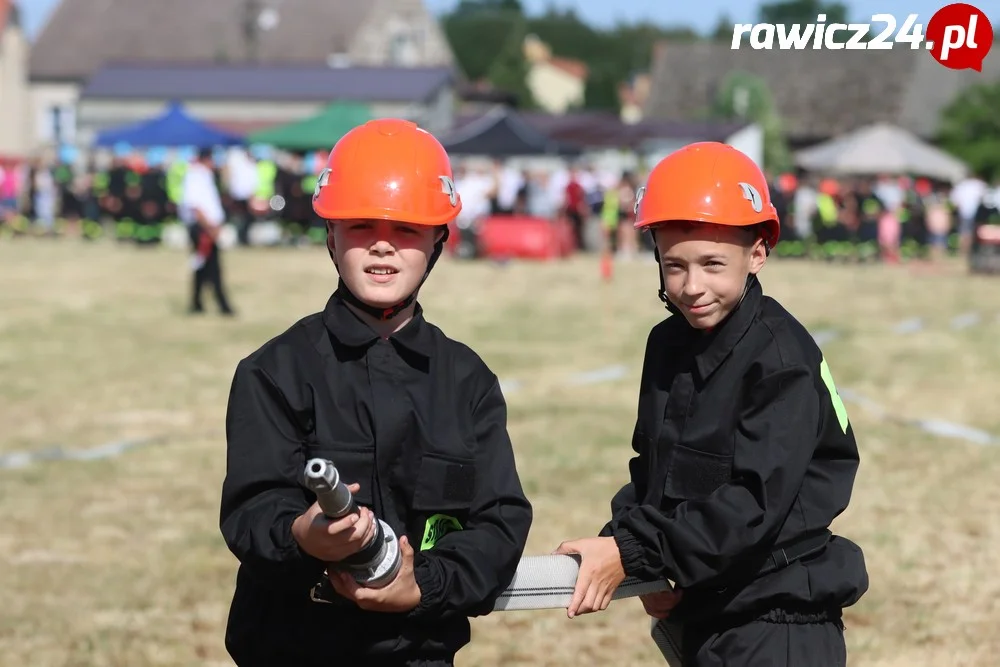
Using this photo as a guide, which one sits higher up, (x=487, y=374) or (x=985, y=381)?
(x=487, y=374)

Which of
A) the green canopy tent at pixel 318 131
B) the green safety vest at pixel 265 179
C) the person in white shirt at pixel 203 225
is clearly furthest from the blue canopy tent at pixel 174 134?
the person in white shirt at pixel 203 225

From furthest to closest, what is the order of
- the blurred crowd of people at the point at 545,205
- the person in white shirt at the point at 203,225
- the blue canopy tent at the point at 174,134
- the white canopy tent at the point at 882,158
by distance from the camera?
the white canopy tent at the point at 882,158 → the blue canopy tent at the point at 174,134 → the blurred crowd of people at the point at 545,205 → the person in white shirt at the point at 203,225

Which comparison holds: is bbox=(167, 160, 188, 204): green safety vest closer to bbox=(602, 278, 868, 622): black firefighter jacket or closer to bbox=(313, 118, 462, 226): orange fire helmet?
bbox=(313, 118, 462, 226): orange fire helmet

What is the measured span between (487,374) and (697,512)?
0.52m

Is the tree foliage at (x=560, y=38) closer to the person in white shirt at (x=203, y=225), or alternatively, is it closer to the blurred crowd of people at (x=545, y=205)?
the blurred crowd of people at (x=545, y=205)

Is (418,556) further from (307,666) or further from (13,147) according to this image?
→ (13,147)

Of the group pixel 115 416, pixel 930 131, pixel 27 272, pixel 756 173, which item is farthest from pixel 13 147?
pixel 756 173

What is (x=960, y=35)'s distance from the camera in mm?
7273

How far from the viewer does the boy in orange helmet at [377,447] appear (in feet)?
9.39

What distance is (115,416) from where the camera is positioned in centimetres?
1059

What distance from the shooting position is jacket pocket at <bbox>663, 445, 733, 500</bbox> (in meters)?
3.08

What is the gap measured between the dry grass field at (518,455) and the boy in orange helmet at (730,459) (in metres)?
2.41

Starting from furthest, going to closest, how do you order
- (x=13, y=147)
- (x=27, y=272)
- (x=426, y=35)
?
(x=426, y=35) → (x=13, y=147) → (x=27, y=272)

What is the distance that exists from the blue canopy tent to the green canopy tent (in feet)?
3.00
